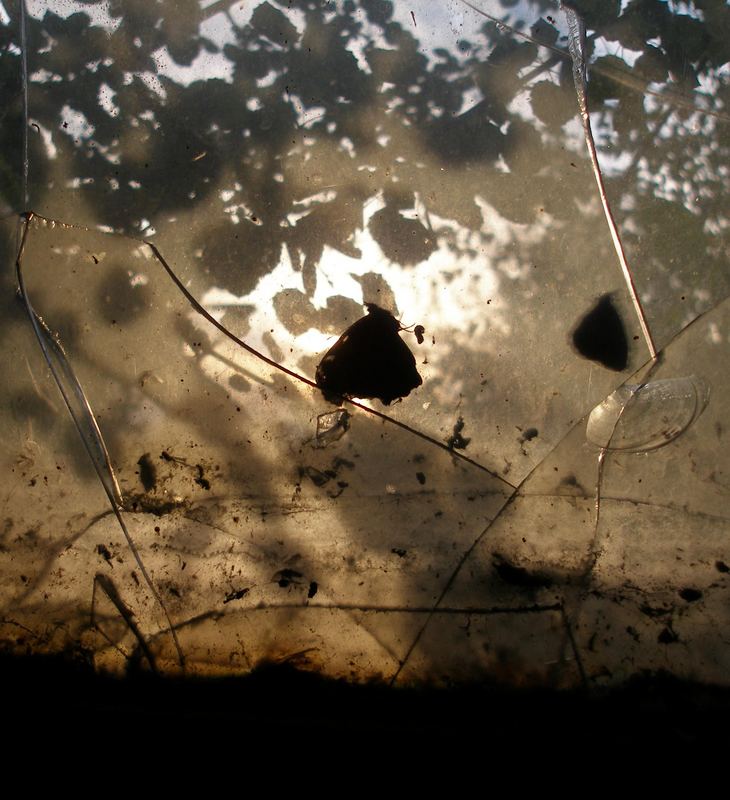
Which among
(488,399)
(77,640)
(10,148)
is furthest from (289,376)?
(10,148)

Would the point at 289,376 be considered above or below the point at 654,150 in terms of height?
below

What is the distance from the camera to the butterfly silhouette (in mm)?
1528

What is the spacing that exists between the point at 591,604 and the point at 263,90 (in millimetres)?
2079

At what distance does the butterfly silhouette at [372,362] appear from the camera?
5.01 feet

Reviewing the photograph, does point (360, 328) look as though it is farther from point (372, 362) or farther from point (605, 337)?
point (605, 337)

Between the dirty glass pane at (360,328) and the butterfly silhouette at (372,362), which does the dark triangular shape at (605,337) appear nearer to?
the dirty glass pane at (360,328)

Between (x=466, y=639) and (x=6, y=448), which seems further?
(x=6, y=448)

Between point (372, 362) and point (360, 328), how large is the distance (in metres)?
0.12

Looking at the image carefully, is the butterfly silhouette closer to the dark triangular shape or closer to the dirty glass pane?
the dirty glass pane

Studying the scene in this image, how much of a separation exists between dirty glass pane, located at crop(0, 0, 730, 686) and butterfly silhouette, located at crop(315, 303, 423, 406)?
2 cm

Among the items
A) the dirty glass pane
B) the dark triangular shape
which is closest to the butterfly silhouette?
the dirty glass pane

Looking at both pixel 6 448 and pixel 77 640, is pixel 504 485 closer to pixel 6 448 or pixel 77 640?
pixel 77 640

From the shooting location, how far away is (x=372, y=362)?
5.01 ft

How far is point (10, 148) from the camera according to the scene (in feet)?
5.23
